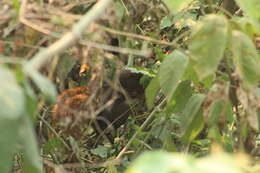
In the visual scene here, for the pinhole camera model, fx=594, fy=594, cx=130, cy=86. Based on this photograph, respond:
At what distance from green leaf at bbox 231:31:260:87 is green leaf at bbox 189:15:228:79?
1.9 inches

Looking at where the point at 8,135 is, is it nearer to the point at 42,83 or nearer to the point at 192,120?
the point at 42,83

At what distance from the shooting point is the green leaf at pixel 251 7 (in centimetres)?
107

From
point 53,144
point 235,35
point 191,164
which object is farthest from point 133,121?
point 191,164

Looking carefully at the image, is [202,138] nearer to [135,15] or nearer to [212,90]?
[135,15]

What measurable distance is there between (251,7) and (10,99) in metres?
0.62

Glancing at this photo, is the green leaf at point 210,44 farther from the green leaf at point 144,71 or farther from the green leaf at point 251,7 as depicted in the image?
the green leaf at point 144,71

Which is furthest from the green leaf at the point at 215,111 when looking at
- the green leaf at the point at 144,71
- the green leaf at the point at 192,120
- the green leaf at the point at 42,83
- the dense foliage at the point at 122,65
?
the green leaf at the point at 144,71

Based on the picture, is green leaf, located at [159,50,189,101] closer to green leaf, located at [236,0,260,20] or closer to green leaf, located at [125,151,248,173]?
green leaf, located at [236,0,260,20]

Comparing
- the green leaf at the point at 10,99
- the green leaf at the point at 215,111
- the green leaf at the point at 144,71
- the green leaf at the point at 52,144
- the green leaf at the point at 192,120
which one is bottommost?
the green leaf at the point at 52,144

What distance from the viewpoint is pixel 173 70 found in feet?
3.70

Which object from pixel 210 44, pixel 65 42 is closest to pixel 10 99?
pixel 65 42

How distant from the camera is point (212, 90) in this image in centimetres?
108

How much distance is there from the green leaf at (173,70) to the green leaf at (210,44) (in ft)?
0.51

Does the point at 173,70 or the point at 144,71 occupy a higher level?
the point at 173,70
